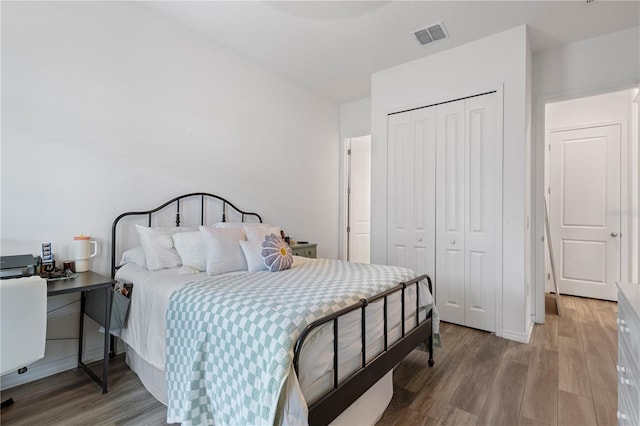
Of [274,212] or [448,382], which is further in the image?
[274,212]

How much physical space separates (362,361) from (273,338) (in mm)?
629

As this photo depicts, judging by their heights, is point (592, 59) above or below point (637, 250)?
above

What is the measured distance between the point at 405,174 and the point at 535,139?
1.39 metres

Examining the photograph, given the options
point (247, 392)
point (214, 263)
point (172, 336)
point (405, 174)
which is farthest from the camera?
point (405, 174)

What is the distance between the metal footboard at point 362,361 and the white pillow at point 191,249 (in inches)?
52.3

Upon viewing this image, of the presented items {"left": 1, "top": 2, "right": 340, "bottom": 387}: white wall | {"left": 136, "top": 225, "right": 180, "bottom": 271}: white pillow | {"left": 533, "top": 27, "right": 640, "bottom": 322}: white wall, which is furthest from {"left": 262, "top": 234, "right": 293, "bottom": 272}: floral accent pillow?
{"left": 533, "top": 27, "right": 640, "bottom": 322}: white wall

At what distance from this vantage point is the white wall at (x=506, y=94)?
2789mm

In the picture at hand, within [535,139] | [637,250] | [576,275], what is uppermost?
[535,139]

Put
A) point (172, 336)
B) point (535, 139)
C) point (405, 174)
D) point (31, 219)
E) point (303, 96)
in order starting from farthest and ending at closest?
point (303, 96)
point (405, 174)
point (535, 139)
point (31, 219)
point (172, 336)

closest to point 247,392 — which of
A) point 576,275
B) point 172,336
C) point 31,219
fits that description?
point 172,336

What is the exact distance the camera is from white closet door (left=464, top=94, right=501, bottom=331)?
2953 mm

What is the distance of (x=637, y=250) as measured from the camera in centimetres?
377

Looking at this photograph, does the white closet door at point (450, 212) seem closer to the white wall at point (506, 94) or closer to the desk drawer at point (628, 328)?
the white wall at point (506, 94)

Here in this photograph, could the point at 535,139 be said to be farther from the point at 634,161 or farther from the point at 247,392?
the point at 247,392
